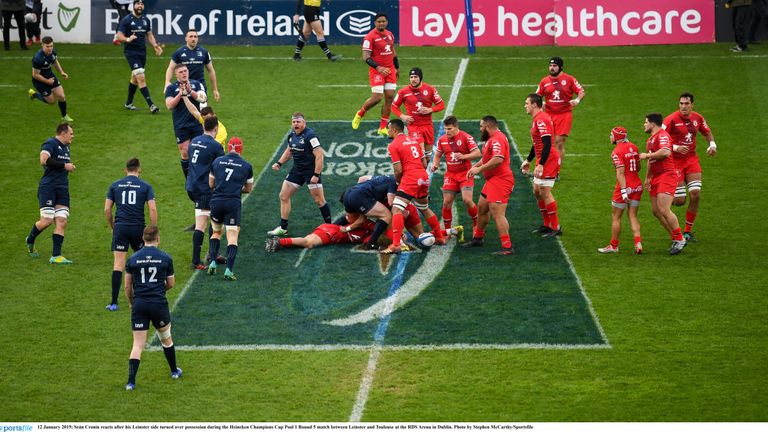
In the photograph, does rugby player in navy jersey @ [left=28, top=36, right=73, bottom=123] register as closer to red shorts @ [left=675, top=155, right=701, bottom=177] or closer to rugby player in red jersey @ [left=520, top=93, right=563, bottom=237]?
rugby player in red jersey @ [left=520, top=93, right=563, bottom=237]

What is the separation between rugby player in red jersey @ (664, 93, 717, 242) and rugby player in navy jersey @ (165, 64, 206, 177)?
320 inches

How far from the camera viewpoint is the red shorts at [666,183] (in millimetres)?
17750

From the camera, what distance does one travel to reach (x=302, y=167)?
1931 centimetres

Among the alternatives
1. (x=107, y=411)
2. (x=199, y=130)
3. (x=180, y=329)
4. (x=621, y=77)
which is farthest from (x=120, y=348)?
(x=621, y=77)

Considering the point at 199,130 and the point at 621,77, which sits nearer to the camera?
the point at 199,130

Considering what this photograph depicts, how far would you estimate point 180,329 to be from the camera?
15492 mm

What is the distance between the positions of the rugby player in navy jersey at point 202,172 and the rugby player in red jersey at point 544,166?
5.11m

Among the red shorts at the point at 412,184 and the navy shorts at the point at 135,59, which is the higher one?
the navy shorts at the point at 135,59

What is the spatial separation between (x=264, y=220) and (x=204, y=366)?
20.7ft

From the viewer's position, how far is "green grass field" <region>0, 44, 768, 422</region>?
13125 millimetres

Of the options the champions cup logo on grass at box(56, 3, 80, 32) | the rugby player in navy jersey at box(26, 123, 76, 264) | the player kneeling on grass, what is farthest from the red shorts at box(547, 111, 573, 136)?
the champions cup logo on grass at box(56, 3, 80, 32)

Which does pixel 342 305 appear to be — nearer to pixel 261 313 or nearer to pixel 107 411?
pixel 261 313

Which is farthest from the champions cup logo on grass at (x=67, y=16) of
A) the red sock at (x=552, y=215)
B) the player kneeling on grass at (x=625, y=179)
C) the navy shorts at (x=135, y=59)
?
the player kneeling on grass at (x=625, y=179)

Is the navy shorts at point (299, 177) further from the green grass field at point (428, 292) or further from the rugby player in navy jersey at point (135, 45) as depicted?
the rugby player in navy jersey at point (135, 45)
